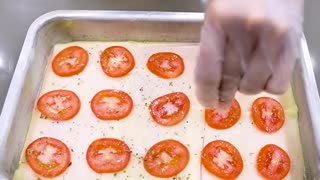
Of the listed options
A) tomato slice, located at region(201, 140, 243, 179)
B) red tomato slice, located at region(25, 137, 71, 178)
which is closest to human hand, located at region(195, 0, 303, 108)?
tomato slice, located at region(201, 140, 243, 179)

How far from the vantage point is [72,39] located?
1338 millimetres

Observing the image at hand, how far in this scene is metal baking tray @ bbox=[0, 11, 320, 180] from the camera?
1.08 m

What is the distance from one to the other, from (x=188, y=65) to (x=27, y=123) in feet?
1.53

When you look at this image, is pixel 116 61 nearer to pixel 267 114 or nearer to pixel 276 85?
pixel 267 114

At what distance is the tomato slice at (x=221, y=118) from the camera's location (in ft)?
3.80

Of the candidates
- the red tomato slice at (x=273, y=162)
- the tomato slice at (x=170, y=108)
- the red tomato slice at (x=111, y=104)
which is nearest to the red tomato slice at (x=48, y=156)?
the red tomato slice at (x=111, y=104)

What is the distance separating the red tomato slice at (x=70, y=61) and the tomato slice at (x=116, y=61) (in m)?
0.06

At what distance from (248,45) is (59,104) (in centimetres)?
70

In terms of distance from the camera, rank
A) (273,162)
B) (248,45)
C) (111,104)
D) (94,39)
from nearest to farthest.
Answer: (248,45), (273,162), (111,104), (94,39)

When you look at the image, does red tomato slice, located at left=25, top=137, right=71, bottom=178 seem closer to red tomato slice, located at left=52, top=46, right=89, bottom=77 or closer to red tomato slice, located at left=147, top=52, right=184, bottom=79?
red tomato slice, located at left=52, top=46, right=89, bottom=77

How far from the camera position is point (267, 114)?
3.86 feet

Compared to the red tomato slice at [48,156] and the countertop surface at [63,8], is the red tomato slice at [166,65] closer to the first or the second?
→ the countertop surface at [63,8]

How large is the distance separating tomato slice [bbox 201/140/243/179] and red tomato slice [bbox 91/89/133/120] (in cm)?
24

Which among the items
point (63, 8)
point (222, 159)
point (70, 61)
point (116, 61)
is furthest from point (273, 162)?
point (63, 8)
